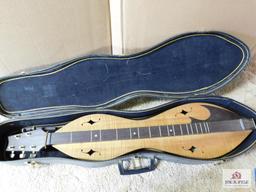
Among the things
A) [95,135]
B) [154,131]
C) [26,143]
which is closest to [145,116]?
[154,131]

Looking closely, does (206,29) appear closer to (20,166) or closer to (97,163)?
(97,163)

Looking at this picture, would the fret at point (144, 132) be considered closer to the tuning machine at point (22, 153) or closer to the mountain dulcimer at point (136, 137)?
the mountain dulcimer at point (136, 137)

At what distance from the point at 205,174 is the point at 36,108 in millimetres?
649

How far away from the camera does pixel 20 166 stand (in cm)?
86

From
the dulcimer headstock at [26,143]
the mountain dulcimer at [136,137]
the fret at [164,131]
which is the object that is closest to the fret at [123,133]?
the mountain dulcimer at [136,137]

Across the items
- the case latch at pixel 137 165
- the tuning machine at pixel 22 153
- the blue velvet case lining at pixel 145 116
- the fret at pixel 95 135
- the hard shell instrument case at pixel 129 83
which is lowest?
the case latch at pixel 137 165

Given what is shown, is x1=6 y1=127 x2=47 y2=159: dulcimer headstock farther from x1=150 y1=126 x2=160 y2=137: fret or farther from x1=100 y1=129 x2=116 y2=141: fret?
x1=150 y1=126 x2=160 y2=137: fret

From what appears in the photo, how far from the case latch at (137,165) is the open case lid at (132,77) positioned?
22 cm

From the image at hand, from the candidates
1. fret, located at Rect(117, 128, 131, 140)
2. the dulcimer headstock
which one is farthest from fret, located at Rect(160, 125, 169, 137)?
the dulcimer headstock

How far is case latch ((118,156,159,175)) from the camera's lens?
82 cm

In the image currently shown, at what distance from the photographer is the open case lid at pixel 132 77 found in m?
0.84

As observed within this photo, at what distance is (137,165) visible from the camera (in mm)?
843

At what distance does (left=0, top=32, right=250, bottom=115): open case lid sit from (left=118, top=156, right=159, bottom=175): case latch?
0.72 feet

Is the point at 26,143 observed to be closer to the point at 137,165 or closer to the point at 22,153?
the point at 22,153
